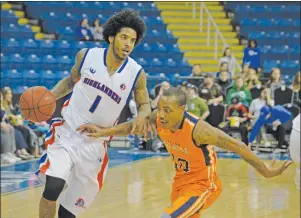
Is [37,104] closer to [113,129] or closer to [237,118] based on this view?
[113,129]

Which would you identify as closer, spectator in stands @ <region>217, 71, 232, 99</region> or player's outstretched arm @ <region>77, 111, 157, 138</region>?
player's outstretched arm @ <region>77, 111, 157, 138</region>

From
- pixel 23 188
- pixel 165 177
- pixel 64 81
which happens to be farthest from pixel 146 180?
pixel 64 81

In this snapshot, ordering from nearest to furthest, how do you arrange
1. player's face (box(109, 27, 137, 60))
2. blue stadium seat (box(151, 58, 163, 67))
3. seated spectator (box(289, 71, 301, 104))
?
player's face (box(109, 27, 137, 60)) < seated spectator (box(289, 71, 301, 104)) < blue stadium seat (box(151, 58, 163, 67))

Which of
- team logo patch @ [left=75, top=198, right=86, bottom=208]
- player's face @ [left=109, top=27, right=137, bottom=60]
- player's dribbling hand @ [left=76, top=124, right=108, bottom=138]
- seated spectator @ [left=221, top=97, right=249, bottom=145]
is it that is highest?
player's face @ [left=109, top=27, right=137, bottom=60]

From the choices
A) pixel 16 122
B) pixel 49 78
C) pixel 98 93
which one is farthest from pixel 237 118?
pixel 98 93

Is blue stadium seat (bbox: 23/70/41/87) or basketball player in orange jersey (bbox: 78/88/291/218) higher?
basketball player in orange jersey (bbox: 78/88/291/218)

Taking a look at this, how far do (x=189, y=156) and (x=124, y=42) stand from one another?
1082 mm

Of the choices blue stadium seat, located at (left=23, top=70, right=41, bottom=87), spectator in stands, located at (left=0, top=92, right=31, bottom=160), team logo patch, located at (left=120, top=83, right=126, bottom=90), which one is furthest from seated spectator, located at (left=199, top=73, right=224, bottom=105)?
team logo patch, located at (left=120, top=83, right=126, bottom=90)

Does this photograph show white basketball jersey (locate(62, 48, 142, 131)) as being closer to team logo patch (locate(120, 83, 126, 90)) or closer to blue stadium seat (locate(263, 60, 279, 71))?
team logo patch (locate(120, 83, 126, 90))

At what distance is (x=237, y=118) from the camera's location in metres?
13.3

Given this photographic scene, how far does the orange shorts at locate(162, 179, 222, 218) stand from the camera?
5.13m

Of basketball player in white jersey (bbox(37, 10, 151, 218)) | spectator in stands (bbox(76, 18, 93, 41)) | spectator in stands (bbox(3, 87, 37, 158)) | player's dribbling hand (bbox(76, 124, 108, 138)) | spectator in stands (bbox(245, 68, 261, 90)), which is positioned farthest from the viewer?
→ spectator in stands (bbox(76, 18, 93, 41))

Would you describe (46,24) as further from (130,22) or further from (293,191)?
(130,22)

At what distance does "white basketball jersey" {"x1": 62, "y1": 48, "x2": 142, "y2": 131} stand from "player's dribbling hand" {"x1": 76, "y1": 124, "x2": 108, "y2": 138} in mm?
131
